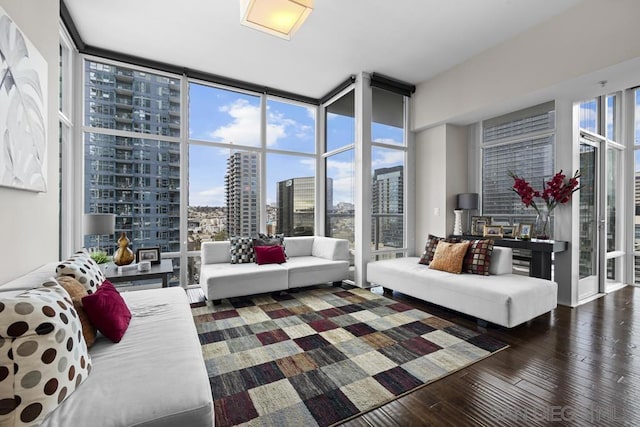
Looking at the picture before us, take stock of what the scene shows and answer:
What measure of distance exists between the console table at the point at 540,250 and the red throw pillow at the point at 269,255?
3.06 meters

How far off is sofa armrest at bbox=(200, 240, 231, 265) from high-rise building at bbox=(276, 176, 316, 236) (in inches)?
43.9

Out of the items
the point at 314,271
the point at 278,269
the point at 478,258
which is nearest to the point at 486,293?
the point at 478,258

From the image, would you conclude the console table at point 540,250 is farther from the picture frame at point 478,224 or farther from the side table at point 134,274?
the side table at point 134,274

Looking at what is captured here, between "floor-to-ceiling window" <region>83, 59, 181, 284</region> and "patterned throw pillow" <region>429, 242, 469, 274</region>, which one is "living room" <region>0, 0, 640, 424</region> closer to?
"floor-to-ceiling window" <region>83, 59, 181, 284</region>

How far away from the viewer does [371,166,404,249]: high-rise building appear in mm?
4711

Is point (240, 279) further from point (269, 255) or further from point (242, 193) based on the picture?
point (242, 193)

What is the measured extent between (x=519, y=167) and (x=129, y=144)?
5646 millimetres

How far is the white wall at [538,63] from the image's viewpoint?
265cm

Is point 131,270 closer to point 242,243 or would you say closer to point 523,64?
point 242,243

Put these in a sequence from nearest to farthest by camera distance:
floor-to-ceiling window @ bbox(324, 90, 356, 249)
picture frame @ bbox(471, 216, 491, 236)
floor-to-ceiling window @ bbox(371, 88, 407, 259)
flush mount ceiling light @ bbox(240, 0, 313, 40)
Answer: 1. flush mount ceiling light @ bbox(240, 0, 313, 40)
2. picture frame @ bbox(471, 216, 491, 236)
3. floor-to-ceiling window @ bbox(371, 88, 407, 259)
4. floor-to-ceiling window @ bbox(324, 90, 356, 249)

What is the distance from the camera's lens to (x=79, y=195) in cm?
362

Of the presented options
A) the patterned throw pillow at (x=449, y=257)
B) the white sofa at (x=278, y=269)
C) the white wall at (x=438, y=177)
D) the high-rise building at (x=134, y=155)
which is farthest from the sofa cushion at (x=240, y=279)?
the white wall at (x=438, y=177)

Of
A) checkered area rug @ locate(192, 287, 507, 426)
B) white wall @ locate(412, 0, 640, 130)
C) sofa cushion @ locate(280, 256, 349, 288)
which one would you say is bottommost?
checkered area rug @ locate(192, 287, 507, 426)

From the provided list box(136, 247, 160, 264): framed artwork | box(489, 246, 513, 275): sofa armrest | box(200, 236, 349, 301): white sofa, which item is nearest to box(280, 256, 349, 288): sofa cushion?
box(200, 236, 349, 301): white sofa
